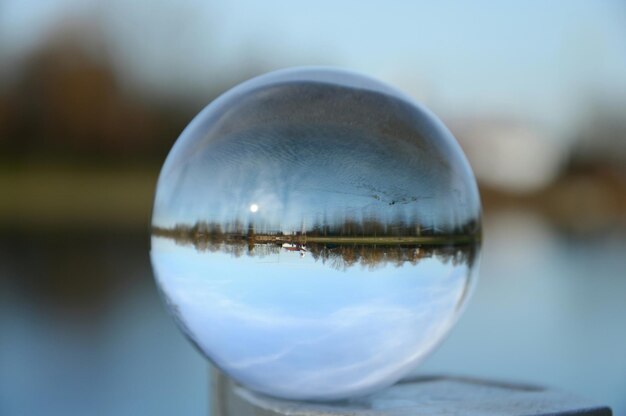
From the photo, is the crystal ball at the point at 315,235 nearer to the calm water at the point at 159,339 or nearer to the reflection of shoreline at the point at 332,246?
the reflection of shoreline at the point at 332,246

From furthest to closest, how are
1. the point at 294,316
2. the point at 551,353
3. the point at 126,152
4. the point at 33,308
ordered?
the point at 126,152 → the point at 33,308 → the point at 551,353 → the point at 294,316

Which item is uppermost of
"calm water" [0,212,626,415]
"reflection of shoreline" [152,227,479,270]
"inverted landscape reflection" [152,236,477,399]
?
"reflection of shoreline" [152,227,479,270]

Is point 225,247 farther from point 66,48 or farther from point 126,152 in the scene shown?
point 66,48

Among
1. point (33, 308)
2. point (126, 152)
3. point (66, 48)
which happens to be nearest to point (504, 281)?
point (33, 308)

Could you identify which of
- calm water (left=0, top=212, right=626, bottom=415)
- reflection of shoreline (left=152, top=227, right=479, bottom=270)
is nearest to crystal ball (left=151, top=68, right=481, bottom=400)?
reflection of shoreline (left=152, top=227, right=479, bottom=270)

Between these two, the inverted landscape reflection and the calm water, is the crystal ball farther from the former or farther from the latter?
the calm water
